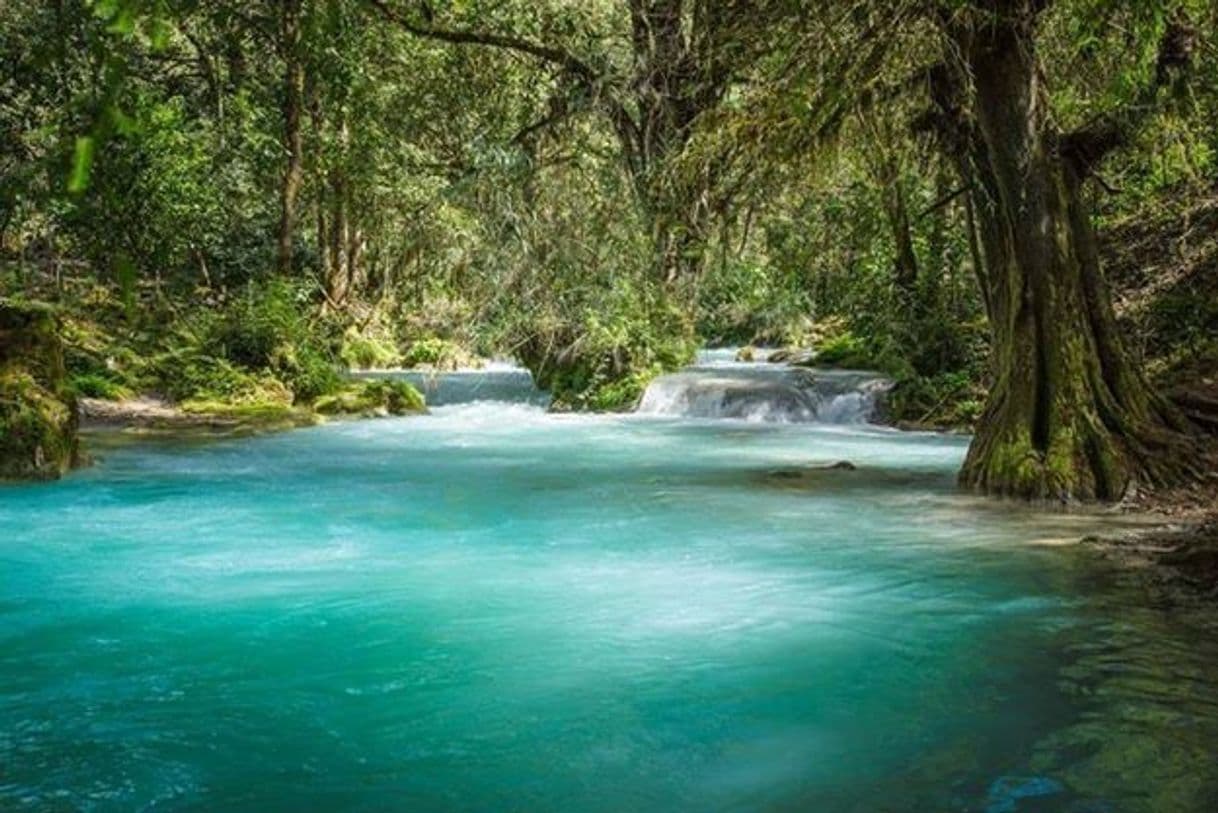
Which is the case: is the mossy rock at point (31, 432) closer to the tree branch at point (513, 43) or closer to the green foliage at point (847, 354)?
the tree branch at point (513, 43)

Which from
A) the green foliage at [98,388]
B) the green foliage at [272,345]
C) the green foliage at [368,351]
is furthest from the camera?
the green foliage at [368,351]

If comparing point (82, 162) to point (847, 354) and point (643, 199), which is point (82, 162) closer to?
point (643, 199)

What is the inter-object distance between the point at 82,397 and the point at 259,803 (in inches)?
651

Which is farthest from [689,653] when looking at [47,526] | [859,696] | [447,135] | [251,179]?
[251,179]

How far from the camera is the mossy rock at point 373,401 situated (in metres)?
19.8

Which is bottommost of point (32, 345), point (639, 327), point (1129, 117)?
point (32, 345)

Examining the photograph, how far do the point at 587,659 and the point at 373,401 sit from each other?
15115 mm

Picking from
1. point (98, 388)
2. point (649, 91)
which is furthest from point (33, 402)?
point (649, 91)

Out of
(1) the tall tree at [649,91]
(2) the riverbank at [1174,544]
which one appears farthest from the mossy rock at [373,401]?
(2) the riverbank at [1174,544]

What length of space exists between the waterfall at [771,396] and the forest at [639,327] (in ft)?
0.25

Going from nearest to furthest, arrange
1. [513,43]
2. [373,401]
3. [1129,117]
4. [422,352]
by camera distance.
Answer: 1. [1129,117]
2. [513,43]
3. [373,401]
4. [422,352]

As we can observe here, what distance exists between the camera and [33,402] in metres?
12.2

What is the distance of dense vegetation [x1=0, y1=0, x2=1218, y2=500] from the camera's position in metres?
8.84

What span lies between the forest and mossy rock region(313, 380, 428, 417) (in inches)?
4.0
